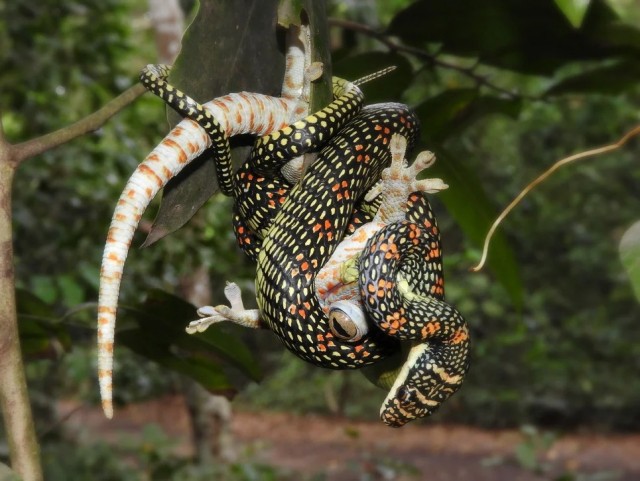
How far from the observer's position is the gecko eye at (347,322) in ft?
4.82

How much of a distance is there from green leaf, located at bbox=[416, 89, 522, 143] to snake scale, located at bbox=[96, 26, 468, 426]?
3.81 feet

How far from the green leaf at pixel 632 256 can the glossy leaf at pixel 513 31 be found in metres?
1.51

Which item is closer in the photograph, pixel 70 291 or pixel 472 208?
pixel 472 208

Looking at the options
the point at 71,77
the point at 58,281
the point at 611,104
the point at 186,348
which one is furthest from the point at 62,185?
the point at 611,104

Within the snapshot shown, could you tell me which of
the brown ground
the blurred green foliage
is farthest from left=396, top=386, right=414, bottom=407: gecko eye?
the brown ground

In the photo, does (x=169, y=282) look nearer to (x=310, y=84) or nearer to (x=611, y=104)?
(x=310, y=84)

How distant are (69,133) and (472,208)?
1.30 meters

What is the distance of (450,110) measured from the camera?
300 cm

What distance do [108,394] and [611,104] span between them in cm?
933

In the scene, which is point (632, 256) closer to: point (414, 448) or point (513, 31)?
point (513, 31)

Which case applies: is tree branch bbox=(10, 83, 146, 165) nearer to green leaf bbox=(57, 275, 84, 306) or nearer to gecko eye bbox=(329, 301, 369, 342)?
gecko eye bbox=(329, 301, 369, 342)

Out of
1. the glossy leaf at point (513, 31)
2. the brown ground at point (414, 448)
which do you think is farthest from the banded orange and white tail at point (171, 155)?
the brown ground at point (414, 448)

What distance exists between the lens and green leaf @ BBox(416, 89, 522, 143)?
2941 millimetres

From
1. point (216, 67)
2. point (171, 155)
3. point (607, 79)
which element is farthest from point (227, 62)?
point (607, 79)
